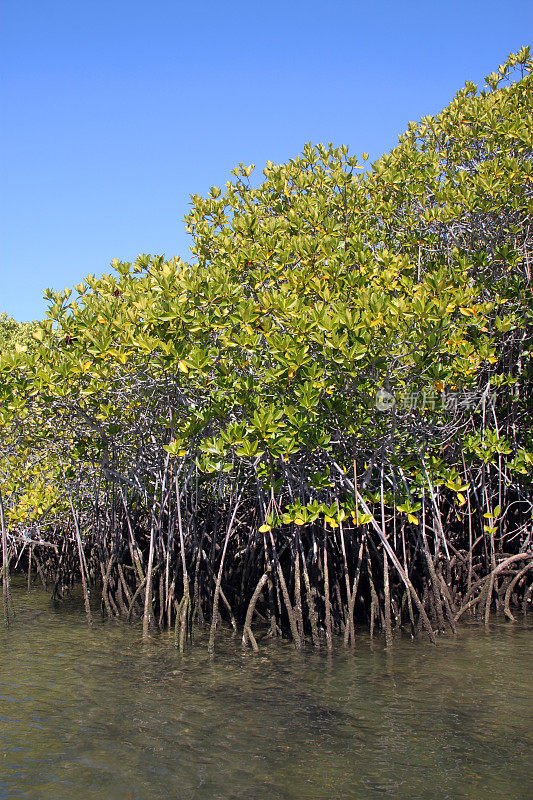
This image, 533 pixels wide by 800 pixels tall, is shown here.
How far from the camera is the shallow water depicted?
3479 millimetres

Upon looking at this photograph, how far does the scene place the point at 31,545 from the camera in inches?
388

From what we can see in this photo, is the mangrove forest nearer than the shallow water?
No

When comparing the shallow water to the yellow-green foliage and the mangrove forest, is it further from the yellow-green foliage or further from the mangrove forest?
the yellow-green foliage

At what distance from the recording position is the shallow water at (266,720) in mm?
3479

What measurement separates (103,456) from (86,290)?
172cm

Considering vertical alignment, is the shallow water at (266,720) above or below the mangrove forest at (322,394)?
below

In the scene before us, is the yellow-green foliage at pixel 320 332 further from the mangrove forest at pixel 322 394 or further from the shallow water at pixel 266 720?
the shallow water at pixel 266 720

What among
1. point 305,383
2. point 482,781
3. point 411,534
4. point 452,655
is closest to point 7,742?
point 482,781
